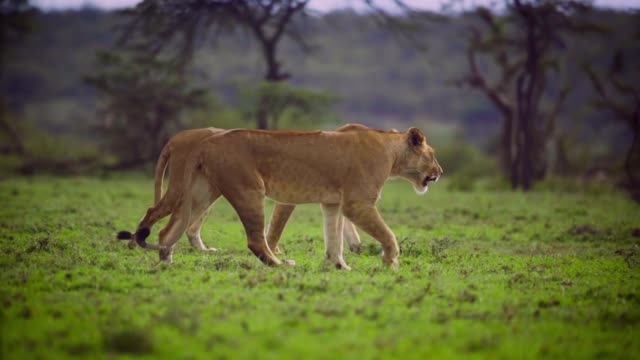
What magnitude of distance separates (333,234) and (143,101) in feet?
75.3

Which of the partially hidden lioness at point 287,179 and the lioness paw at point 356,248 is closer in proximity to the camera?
the partially hidden lioness at point 287,179

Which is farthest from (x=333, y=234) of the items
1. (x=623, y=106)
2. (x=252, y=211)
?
(x=623, y=106)

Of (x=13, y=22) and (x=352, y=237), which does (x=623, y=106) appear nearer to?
(x=352, y=237)

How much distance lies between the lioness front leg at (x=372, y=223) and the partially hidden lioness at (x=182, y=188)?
3.80ft

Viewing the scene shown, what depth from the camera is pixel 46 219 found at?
1323 cm

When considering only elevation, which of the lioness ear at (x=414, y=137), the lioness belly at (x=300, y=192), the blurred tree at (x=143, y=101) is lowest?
the blurred tree at (x=143, y=101)

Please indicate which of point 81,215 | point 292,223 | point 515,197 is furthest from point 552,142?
point 81,215

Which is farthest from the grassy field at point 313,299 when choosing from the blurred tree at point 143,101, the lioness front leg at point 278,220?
the blurred tree at point 143,101

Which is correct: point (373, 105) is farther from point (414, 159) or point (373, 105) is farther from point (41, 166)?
point (414, 159)

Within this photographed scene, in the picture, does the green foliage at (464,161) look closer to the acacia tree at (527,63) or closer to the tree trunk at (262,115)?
the acacia tree at (527,63)

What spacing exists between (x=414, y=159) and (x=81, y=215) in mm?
6990

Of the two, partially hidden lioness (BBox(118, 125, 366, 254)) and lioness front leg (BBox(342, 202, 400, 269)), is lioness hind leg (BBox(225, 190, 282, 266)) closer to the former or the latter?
partially hidden lioness (BBox(118, 125, 366, 254))

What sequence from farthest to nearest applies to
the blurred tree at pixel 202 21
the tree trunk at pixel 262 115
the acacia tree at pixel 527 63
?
the tree trunk at pixel 262 115
the acacia tree at pixel 527 63
the blurred tree at pixel 202 21

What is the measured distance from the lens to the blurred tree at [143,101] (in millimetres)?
30703
